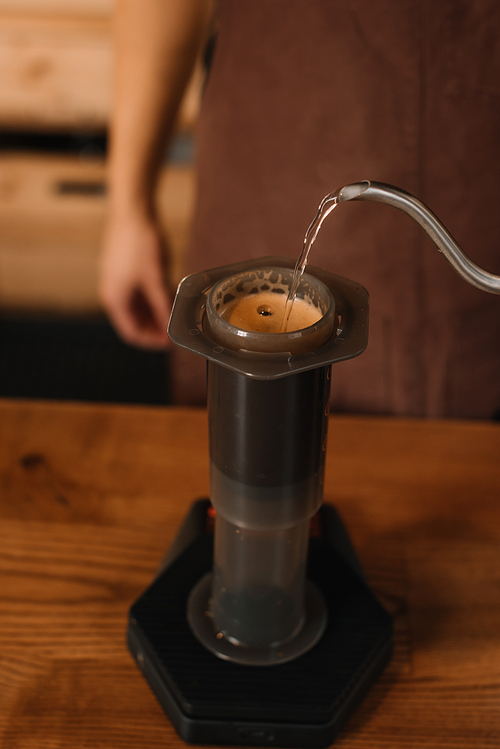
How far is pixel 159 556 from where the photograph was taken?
22.8 inches

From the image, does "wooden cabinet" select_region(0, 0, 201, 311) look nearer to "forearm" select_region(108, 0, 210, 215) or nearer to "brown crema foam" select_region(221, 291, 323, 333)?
"forearm" select_region(108, 0, 210, 215)

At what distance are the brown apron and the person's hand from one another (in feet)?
0.27

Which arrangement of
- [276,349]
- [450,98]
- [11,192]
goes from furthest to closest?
[11,192], [450,98], [276,349]

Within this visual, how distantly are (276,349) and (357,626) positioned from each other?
0.83ft

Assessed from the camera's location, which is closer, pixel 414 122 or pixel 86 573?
pixel 86 573

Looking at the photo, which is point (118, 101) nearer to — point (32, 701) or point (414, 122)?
point (414, 122)

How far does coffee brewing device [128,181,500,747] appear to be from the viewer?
1.18 feet

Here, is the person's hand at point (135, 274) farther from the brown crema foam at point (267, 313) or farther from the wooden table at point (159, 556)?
the brown crema foam at point (267, 313)

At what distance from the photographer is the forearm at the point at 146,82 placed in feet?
2.60

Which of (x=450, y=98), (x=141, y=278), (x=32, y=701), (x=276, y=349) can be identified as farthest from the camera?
(x=141, y=278)

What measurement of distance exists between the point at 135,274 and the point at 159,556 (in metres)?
0.37

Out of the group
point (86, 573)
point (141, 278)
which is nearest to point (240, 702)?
point (86, 573)

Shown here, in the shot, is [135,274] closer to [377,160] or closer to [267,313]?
[377,160]

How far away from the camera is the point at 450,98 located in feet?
2.31
